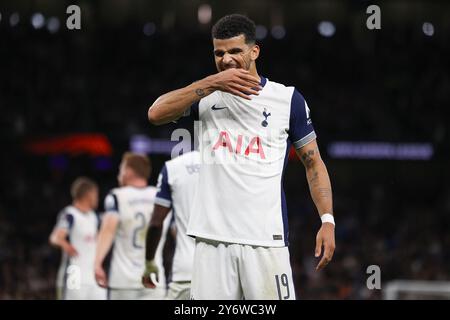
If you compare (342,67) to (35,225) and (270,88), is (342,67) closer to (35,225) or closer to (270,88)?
(35,225)

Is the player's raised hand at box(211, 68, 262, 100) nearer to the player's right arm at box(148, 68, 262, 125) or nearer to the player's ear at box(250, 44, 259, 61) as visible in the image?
the player's right arm at box(148, 68, 262, 125)

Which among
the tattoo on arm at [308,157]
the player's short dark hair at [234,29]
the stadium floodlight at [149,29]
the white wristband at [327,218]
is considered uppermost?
the stadium floodlight at [149,29]

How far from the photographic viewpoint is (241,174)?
4.11 m

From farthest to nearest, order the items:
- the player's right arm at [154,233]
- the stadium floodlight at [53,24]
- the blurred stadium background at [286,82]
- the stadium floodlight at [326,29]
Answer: the stadium floodlight at [326,29] < the stadium floodlight at [53,24] < the blurred stadium background at [286,82] < the player's right arm at [154,233]

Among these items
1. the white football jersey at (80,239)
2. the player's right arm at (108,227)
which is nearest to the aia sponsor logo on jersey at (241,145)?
the player's right arm at (108,227)

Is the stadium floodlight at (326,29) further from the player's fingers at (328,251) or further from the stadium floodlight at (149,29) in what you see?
the player's fingers at (328,251)

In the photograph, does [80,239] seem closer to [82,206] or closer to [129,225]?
[82,206]

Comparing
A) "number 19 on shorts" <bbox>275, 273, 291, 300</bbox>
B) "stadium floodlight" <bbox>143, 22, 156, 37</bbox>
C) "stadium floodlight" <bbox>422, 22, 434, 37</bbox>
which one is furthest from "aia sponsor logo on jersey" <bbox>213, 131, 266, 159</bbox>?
"stadium floodlight" <bbox>143, 22, 156, 37</bbox>

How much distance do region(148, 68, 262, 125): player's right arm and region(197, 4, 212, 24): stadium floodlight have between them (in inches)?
811

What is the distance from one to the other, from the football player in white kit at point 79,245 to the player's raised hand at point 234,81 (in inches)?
193

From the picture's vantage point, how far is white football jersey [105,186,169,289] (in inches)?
287

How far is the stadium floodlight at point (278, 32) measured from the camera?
24.0 metres

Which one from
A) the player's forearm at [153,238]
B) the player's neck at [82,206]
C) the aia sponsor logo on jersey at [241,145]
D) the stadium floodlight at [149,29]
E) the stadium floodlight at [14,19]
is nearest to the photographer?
the aia sponsor logo on jersey at [241,145]
